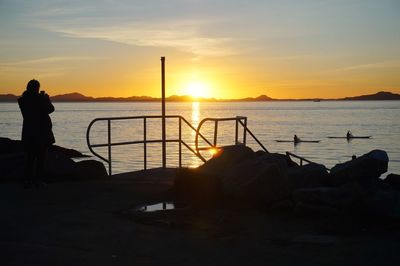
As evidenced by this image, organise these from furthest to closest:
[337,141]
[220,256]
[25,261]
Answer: [337,141] → [220,256] → [25,261]

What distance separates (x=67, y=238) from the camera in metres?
6.04

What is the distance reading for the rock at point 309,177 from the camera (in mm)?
8617

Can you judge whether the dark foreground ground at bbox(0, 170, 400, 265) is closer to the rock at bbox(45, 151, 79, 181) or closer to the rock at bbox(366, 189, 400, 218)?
the rock at bbox(366, 189, 400, 218)

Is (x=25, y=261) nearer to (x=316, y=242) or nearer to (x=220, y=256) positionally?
(x=220, y=256)

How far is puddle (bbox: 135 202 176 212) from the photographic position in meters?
7.56

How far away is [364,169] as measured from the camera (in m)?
7.99

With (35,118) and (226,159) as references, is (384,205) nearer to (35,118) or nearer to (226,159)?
(226,159)

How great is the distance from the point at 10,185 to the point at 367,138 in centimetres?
5658

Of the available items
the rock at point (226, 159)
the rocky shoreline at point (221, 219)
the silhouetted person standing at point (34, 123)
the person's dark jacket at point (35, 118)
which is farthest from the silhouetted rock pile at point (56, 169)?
the rock at point (226, 159)

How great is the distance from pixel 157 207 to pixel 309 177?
8.20 feet

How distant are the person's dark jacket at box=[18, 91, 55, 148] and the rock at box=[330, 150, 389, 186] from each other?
470cm

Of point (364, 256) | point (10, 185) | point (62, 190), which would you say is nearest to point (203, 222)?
point (364, 256)

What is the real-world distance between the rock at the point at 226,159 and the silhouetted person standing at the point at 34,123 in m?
2.69

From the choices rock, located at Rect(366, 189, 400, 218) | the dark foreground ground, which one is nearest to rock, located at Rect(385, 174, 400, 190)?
rock, located at Rect(366, 189, 400, 218)
